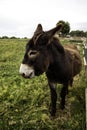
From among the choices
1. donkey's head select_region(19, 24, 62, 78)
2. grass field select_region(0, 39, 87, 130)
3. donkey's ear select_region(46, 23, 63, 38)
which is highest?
donkey's ear select_region(46, 23, 63, 38)

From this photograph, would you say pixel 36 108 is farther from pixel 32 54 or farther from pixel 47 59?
pixel 32 54

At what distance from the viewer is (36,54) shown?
16.0 feet

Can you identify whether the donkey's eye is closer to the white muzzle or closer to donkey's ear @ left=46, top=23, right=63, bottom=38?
the white muzzle

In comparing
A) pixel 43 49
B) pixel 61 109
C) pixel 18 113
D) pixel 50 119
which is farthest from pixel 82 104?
pixel 43 49

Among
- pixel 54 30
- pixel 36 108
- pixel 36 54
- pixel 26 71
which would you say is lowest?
pixel 36 108

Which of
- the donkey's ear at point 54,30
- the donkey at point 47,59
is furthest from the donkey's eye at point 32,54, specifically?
the donkey's ear at point 54,30

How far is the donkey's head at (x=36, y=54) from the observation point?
15.7 ft

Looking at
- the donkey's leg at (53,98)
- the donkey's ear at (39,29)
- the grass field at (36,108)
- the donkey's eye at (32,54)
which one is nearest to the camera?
the donkey's eye at (32,54)

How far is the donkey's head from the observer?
15.7 ft

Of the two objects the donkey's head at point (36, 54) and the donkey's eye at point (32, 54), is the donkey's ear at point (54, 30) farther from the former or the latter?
the donkey's eye at point (32, 54)

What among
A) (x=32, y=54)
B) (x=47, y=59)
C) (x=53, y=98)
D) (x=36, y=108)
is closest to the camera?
(x=32, y=54)

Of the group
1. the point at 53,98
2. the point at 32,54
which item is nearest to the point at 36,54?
the point at 32,54

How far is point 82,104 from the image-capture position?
6.52 m

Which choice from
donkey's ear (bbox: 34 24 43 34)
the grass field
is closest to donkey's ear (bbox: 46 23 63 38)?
donkey's ear (bbox: 34 24 43 34)
